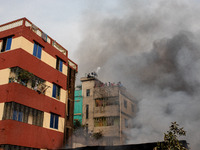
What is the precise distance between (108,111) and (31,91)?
23874 millimetres

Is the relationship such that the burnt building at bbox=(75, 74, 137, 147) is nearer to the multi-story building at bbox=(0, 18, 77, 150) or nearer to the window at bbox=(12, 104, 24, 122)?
the multi-story building at bbox=(0, 18, 77, 150)

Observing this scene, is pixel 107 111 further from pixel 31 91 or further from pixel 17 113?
pixel 17 113

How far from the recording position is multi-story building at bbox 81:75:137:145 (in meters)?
46.1

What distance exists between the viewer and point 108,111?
47812 mm

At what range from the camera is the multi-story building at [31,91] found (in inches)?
958

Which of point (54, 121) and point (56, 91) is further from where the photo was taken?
point (56, 91)

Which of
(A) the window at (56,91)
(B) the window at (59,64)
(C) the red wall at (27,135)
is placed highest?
(B) the window at (59,64)

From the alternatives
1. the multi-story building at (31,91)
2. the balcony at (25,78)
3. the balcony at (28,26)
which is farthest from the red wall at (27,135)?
the balcony at (28,26)

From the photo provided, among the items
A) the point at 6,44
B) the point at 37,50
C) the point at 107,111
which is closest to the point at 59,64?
the point at 37,50

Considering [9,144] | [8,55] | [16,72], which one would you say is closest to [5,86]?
[16,72]

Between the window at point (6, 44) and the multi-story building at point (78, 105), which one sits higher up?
the window at point (6, 44)

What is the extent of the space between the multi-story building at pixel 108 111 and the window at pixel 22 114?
20874mm

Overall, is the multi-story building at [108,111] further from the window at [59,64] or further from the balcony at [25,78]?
the balcony at [25,78]

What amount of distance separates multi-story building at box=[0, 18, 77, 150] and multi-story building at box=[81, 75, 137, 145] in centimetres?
1467
